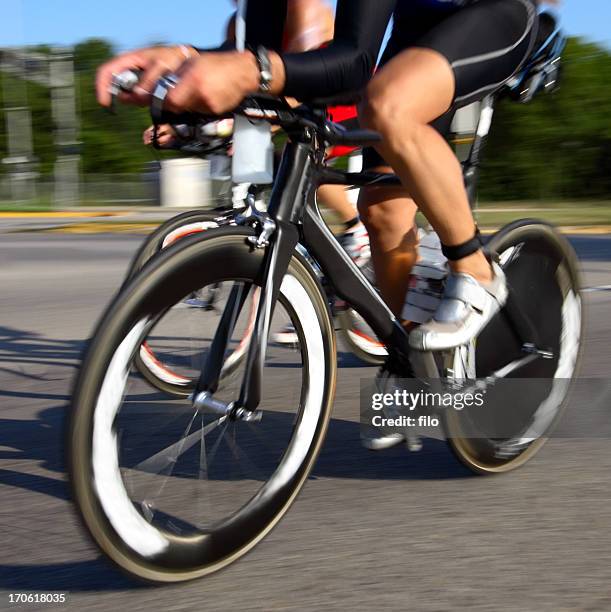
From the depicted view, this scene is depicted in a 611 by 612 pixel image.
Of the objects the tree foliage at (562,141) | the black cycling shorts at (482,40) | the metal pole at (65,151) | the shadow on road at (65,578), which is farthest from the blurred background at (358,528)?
the tree foliage at (562,141)

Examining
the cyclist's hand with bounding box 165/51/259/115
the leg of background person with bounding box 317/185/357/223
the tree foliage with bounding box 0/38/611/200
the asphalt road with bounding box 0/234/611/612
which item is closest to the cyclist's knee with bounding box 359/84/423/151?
the cyclist's hand with bounding box 165/51/259/115

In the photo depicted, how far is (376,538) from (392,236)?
974mm

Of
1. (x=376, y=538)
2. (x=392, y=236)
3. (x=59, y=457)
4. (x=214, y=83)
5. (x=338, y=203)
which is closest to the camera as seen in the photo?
(x=214, y=83)

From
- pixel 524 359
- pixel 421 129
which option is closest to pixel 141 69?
pixel 421 129

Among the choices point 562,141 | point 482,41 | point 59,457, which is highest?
point 482,41

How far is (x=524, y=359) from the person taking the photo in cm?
361

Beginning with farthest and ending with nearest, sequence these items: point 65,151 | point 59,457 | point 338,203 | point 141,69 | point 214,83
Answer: point 65,151 < point 338,203 < point 59,457 < point 141,69 < point 214,83

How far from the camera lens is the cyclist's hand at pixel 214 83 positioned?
2332mm

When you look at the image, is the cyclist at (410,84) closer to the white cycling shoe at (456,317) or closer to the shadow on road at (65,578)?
the white cycling shoe at (456,317)

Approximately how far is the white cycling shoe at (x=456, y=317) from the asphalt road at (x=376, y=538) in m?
0.51

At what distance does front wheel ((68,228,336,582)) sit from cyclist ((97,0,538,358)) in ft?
1.30

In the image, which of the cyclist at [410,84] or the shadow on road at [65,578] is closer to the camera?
the cyclist at [410,84]

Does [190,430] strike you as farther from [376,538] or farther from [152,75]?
[152,75]

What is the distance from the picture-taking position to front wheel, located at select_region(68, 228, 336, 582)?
238cm
